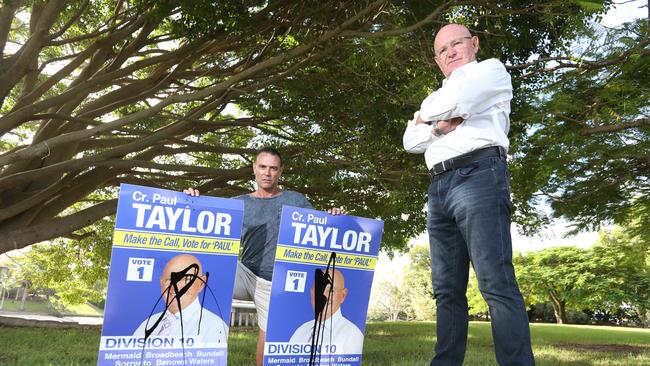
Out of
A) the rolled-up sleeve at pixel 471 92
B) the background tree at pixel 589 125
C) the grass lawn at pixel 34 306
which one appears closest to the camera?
the rolled-up sleeve at pixel 471 92

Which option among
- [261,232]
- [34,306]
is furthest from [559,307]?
[261,232]

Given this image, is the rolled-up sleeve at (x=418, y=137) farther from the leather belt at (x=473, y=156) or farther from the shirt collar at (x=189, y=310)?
the shirt collar at (x=189, y=310)

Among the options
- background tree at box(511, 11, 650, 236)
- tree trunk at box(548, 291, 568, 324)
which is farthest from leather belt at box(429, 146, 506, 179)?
tree trunk at box(548, 291, 568, 324)

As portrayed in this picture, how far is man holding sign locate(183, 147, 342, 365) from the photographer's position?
412cm

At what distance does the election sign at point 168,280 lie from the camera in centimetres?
322

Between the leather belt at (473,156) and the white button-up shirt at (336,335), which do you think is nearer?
the leather belt at (473,156)

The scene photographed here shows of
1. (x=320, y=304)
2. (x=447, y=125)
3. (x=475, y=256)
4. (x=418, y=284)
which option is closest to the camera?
(x=475, y=256)

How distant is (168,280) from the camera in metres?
3.40

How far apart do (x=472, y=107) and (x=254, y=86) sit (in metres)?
4.92

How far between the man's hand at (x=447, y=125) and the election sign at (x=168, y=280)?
1587 millimetres

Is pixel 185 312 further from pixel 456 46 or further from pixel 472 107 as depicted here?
pixel 456 46

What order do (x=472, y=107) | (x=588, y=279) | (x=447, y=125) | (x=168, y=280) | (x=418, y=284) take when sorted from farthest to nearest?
(x=418, y=284), (x=588, y=279), (x=168, y=280), (x=447, y=125), (x=472, y=107)

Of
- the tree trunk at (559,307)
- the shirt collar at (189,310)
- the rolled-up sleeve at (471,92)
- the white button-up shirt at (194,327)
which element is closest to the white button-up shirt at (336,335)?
the white button-up shirt at (194,327)

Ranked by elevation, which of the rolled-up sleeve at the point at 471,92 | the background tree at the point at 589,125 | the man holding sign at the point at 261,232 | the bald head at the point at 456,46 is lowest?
the man holding sign at the point at 261,232
